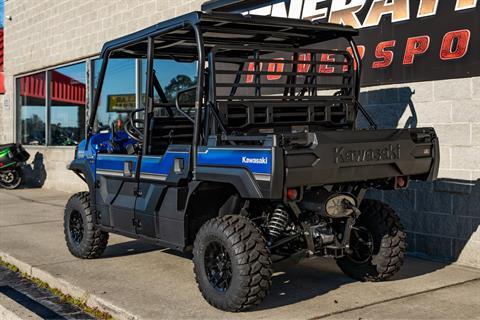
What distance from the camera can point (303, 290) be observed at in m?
5.28

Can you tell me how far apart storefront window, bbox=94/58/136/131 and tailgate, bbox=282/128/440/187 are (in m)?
7.79

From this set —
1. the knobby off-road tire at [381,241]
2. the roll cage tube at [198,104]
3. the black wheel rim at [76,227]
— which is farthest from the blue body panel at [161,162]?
the knobby off-road tire at [381,241]

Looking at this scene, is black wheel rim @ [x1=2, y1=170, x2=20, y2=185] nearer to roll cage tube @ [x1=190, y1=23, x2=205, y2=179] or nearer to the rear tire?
the rear tire

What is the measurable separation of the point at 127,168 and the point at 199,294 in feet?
4.52

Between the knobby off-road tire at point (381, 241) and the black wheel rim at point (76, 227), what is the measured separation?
10.1ft

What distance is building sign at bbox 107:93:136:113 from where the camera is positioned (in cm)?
1203

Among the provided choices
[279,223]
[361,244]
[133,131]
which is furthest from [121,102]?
[279,223]

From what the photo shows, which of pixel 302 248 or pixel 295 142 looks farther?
pixel 302 248

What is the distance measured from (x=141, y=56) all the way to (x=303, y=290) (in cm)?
307

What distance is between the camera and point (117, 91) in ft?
40.4

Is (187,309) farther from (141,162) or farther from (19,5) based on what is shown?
(19,5)

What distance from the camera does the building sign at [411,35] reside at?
6125 millimetres

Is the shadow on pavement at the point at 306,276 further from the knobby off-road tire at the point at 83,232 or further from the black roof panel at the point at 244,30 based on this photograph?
the black roof panel at the point at 244,30

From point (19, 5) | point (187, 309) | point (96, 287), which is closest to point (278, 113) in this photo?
point (187, 309)
